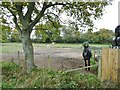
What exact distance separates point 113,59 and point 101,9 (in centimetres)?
292

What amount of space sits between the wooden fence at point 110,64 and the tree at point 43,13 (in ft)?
8.12

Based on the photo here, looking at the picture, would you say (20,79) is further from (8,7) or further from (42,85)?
(8,7)

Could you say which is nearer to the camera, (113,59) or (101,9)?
(113,59)

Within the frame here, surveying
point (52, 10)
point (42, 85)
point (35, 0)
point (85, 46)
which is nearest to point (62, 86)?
point (42, 85)

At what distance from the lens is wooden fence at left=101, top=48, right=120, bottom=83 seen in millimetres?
9152

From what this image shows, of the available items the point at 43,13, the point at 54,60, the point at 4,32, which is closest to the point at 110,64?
the point at 43,13

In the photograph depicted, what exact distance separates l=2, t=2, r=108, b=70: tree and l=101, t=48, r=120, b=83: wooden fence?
97.4 inches

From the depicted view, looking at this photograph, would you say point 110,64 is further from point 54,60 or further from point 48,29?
point 54,60

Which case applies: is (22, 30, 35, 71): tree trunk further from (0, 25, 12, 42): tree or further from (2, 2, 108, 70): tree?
(0, 25, 12, 42): tree

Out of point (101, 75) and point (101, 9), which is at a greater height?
point (101, 9)

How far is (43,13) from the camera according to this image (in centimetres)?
1175

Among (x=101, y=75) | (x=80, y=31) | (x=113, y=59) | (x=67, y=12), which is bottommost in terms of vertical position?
(x=101, y=75)

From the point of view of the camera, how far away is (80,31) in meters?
12.6

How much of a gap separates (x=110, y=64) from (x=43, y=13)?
13.5 ft
